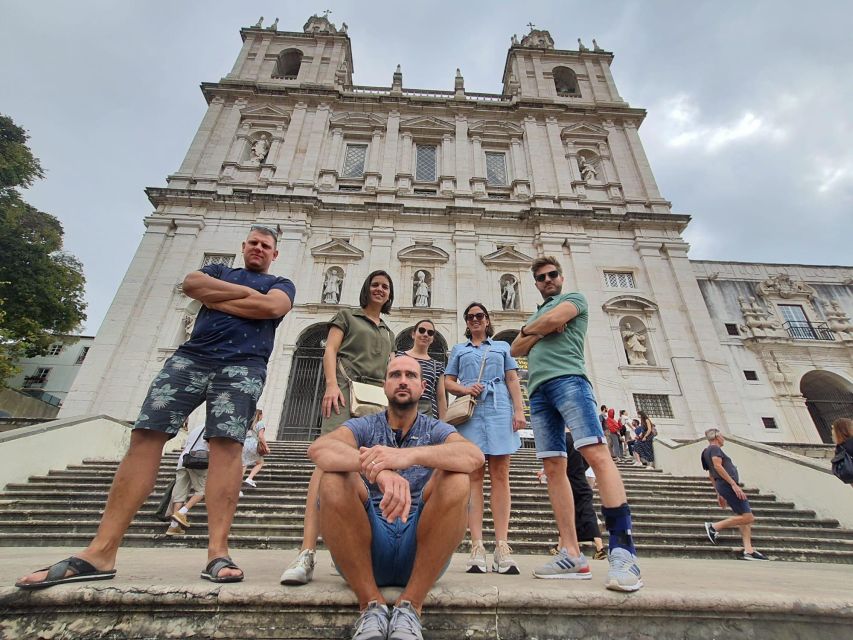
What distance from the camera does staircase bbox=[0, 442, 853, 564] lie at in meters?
4.29

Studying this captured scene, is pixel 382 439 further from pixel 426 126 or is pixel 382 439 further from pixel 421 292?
pixel 426 126

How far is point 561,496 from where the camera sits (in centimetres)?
249

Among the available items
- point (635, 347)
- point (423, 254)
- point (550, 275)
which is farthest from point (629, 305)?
point (550, 275)

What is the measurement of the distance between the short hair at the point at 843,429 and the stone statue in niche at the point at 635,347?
9450mm

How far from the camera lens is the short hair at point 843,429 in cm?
382

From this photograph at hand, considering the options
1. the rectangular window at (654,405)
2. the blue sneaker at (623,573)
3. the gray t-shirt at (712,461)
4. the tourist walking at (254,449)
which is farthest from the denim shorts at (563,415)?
the rectangular window at (654,405)

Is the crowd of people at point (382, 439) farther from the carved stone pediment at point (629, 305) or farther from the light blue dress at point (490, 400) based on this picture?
the carved stone pediment at point (629, 305)

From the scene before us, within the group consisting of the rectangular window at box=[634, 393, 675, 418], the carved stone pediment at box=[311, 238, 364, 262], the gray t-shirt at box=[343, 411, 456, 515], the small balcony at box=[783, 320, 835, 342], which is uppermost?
the carved stone pediment at box=[311, 238, 364, 262]

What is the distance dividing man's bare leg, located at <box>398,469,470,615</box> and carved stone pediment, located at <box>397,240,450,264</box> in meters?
13.3

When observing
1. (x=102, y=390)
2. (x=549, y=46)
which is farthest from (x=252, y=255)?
(x=549, y=46)

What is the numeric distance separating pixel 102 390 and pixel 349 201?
34.2ft

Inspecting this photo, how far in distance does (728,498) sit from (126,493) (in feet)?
19.3

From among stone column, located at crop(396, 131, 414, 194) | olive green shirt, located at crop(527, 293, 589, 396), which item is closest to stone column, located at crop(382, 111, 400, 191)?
stone column, located at crop(396, 131, 414, 194)

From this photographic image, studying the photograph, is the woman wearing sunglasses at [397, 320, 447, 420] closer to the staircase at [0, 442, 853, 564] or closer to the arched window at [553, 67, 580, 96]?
the staircase at [0, 442, 853, 564]
